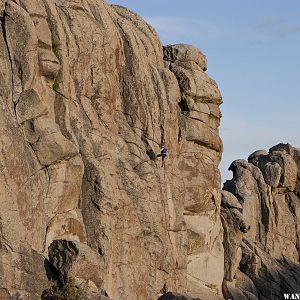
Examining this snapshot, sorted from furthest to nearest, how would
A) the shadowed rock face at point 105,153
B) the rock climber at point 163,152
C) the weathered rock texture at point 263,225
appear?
the weathered rock texture at point 263,225, the rock climber at point 163,152, the shadowed rock face at point 105,153

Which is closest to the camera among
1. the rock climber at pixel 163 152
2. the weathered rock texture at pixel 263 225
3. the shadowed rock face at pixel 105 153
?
the shadowed rock face at pixel 105 153

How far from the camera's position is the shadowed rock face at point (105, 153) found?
166 feet

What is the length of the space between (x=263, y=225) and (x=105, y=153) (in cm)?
3778

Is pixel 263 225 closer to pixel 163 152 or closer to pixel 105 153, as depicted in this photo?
pixel 163 152

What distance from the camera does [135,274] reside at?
189 ft

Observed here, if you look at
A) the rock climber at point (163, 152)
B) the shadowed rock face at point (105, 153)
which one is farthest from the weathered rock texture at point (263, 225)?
the rock climber at point (163, 152)

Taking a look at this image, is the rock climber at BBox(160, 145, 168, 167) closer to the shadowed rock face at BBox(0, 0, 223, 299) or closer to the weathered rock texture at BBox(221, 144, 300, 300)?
the shadowed rock face at BBox(0, 0, 223, 299)

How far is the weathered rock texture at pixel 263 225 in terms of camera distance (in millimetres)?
78975

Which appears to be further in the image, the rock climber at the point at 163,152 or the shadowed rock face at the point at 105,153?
the rock climber at the point at 163,152

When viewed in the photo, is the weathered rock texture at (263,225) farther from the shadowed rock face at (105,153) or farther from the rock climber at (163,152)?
the rock climber at (163,152)

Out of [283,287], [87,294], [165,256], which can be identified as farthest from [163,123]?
[283,287]

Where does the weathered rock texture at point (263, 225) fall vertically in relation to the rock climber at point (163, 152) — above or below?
below

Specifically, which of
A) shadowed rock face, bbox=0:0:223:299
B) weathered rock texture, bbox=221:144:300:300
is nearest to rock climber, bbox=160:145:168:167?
shadowed rock face, bbox=0:0:223:299

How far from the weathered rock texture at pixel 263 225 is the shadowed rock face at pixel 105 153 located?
5.54 meters
